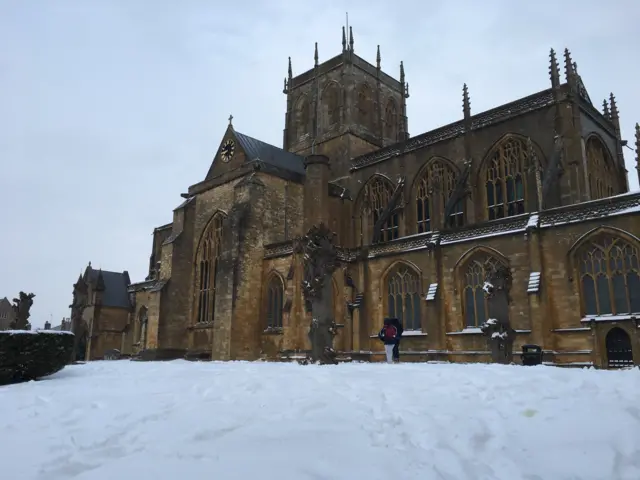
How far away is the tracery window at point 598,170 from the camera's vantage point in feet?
77.0

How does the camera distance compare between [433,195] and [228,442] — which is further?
[433,195]

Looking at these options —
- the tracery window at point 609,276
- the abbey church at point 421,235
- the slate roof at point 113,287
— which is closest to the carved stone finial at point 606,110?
the abbey church at point 421,235

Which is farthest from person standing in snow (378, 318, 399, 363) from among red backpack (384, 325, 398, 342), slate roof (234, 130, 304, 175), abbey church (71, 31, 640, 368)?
slate roof (234, 130, 304, 175)

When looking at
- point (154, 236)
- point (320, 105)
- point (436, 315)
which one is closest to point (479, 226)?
point (436, 315)

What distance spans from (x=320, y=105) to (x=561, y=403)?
35.4 meters

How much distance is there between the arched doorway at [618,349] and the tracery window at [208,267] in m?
20.9

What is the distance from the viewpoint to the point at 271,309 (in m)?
26.9

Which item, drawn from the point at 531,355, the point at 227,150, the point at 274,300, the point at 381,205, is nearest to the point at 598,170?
the point at 381,205

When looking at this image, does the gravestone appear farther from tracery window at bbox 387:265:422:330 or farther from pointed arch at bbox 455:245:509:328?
tracery window at bbox 387:265:422:330

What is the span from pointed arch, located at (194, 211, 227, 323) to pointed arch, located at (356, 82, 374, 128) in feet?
47.9

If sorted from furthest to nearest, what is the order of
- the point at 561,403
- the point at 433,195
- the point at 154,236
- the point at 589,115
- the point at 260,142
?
the point at 154,236 → the point at 260,142 → the point at 433,195 → the point at 589,115 → the point at 561,403

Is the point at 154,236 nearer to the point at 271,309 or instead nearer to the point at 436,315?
the point at 271,309

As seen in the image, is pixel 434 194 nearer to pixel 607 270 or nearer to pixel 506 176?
pixel 506 176

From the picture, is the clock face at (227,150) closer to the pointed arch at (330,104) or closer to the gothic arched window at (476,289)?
the pointed arch at (330,104)
